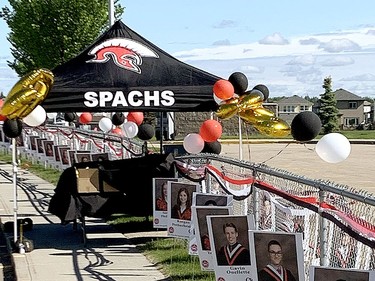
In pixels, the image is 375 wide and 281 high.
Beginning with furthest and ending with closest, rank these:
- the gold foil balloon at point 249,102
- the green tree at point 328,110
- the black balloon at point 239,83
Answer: the green tree at point 328,110 < the black balloon at point 239,83 < the gold foil balloon at point 249,102

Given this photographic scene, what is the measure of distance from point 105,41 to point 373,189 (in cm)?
1058

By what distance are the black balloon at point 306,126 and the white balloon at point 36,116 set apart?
4.98 metres

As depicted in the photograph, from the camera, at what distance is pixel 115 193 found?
12312mm

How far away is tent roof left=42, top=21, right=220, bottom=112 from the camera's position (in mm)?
11680

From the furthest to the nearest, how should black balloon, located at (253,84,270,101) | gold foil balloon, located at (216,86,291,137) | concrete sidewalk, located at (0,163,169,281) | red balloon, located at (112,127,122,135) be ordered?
1. red balloon, located at (112,127,122,135)
2. black balloon, located at (253,84,270,101)
3. gold foil balloon, located at (216,86,291,137)
4. concrete sidewalk, located at (0,163,169,281)

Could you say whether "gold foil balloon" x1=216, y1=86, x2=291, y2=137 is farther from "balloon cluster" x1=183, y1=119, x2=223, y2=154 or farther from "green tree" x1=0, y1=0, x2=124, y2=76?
"green tree" x1=0, y1=0, x2=124, y2=76

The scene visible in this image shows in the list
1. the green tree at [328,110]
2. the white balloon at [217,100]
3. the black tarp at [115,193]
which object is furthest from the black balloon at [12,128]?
the green tree at [328,110]

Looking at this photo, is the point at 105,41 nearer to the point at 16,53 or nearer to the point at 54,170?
the point at 54,170

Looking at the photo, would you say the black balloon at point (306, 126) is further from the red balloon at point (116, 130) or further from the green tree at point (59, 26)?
the green tree at point (59, 26)

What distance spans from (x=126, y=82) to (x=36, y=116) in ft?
4.57

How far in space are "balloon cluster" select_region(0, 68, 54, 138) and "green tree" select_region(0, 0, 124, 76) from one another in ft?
77.3

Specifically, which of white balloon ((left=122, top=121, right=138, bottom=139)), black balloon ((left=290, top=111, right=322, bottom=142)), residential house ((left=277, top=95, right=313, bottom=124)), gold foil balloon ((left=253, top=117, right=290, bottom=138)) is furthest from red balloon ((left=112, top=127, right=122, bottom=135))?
residential house ((left=277, top=95, right=313, bottom=124))

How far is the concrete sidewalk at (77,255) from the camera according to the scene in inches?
387

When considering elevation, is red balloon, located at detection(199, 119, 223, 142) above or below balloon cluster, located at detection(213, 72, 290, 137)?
below
